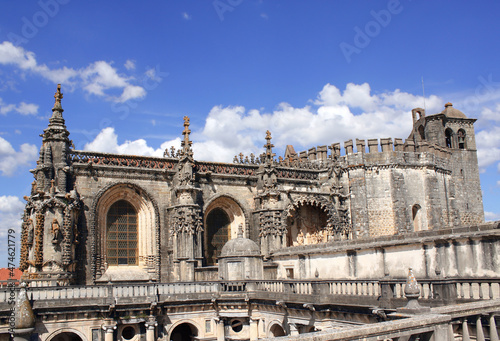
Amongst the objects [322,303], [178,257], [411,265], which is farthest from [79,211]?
[411,265]

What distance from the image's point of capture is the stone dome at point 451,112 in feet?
129

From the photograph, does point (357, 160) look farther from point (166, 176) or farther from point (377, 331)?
point (377, 331)

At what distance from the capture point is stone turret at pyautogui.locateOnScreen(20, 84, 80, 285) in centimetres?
2208

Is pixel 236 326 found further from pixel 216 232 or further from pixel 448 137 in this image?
pixel 448 137

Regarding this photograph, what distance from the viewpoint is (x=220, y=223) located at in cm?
2945

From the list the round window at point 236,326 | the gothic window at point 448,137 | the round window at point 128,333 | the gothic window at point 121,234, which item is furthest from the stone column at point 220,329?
the gothic window at point 448,137

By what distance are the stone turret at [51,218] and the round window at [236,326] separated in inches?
307

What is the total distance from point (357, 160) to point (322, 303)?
17.3 m

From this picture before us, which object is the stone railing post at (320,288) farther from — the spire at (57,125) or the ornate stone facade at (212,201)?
the spire at (57,125)

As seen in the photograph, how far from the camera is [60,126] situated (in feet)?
79.4

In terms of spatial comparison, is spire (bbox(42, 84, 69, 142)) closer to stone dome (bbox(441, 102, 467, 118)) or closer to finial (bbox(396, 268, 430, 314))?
finial (bbox(396, 268, 430, 314))

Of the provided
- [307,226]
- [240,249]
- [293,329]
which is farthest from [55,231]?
[307,226]

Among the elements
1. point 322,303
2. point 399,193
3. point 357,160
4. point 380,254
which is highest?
point 357,160

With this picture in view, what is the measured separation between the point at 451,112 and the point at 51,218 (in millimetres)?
31298
